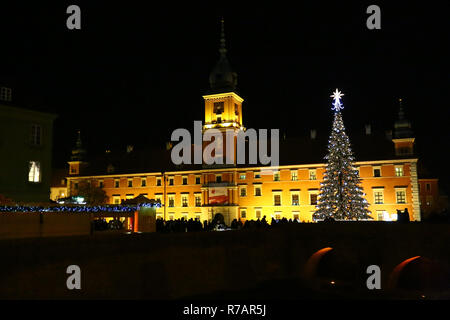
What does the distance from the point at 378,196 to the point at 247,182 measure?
16.4 m

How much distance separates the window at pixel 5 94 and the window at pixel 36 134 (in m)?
2.37

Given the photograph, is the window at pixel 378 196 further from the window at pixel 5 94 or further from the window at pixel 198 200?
the window at pixel 5 94

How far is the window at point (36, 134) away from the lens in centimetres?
2959

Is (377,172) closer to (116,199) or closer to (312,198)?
(312,198)

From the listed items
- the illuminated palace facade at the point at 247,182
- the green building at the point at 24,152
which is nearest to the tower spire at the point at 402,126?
the illuminated palace facade at the point at 247,182

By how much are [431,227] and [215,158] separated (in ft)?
126

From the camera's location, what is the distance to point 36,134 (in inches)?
1176

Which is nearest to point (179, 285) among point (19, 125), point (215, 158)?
point (19, 125)

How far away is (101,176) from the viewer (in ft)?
218

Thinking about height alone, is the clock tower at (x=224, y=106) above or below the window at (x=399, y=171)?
above

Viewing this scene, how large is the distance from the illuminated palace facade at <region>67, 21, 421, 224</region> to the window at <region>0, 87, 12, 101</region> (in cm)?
2727

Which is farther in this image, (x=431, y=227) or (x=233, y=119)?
(x=233, y=119)

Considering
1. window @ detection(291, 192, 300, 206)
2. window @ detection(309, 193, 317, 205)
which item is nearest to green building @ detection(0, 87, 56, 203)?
window @ detection(291, 192, 300, 206)
